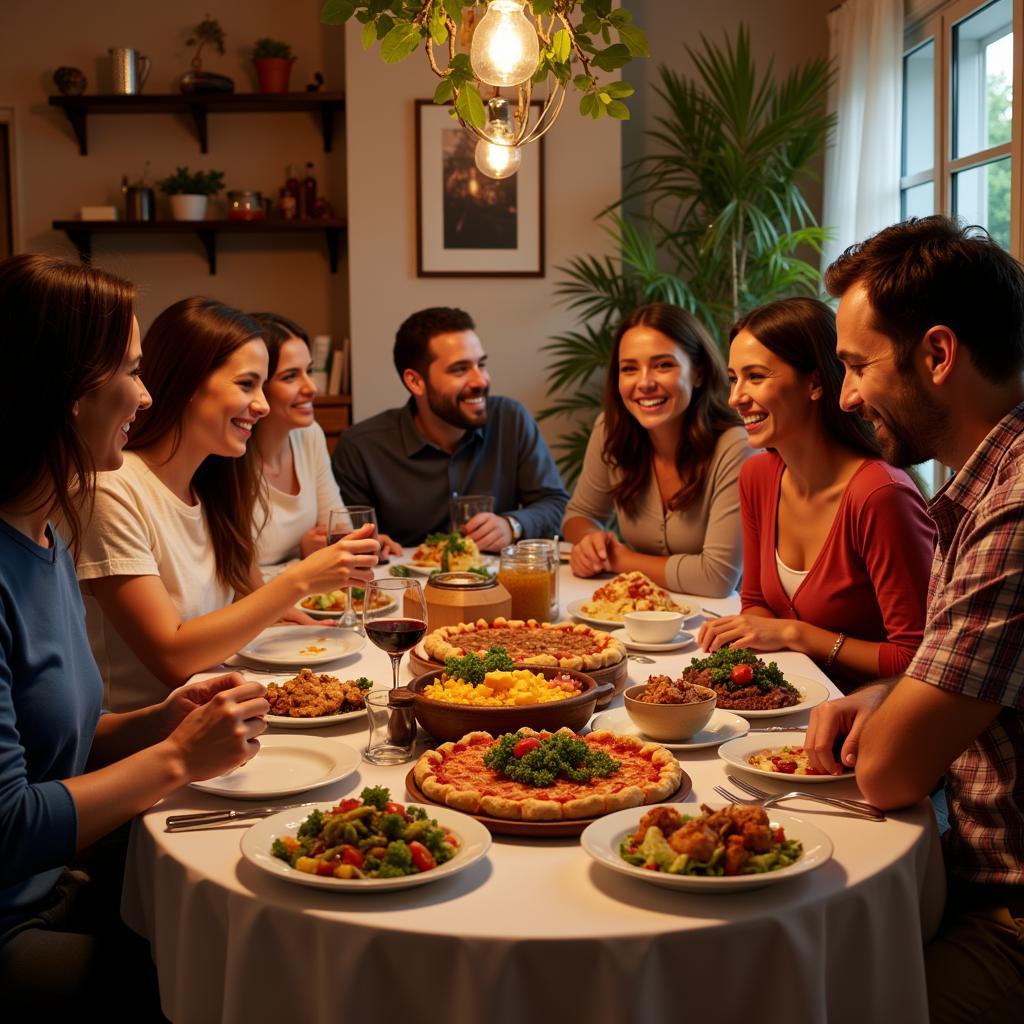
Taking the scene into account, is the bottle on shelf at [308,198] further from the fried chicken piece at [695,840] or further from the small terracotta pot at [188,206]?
the fried chicken piece at [695,840]

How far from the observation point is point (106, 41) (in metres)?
6.00

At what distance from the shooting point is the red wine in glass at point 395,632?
184 cm

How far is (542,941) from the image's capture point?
47.8 inches

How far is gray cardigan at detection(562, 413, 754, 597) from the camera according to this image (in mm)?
3078

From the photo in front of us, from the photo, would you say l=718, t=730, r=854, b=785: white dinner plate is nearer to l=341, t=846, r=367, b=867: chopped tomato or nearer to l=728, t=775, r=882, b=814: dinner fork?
l=728, t=775, r=882, b=814: dinner fork

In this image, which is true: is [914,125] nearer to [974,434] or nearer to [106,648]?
[974,434]

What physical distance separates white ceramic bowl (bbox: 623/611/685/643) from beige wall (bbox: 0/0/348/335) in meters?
4.10

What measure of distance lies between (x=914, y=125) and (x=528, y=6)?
327cm

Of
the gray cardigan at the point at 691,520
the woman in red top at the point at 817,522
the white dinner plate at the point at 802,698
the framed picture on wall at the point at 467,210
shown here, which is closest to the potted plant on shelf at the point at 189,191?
the framed picture on wall at the point at 467,210

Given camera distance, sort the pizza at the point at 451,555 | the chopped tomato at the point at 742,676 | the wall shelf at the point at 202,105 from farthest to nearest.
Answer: the wall shelf at the point at 202,105 < the pizza at the point at 451,555 < the chopped tomato at the point at 742,676

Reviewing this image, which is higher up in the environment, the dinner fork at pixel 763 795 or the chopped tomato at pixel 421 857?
the chopped tomato at pixel 421 857

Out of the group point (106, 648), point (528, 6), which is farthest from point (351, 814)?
point (528, 6)

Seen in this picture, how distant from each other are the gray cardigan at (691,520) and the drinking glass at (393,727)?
1.42m

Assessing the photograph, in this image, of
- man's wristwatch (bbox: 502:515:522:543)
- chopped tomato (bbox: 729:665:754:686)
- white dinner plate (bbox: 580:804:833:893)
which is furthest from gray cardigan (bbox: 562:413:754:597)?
white dinner plate (bbox: 580:804:833:893)
